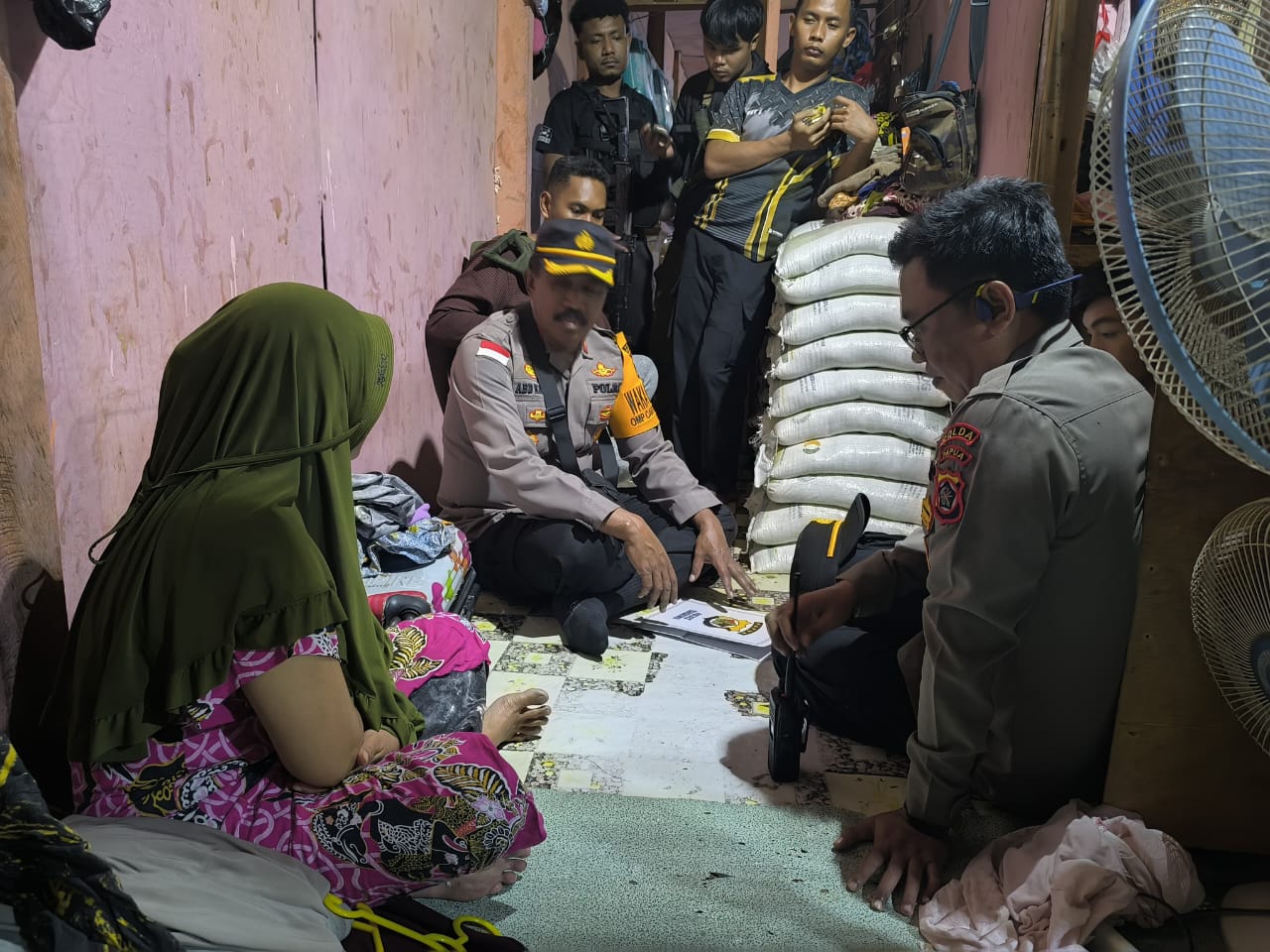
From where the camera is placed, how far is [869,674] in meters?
1.67

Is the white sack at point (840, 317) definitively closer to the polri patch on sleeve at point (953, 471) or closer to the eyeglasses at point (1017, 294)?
the eyeglasses at point (1017, 294)

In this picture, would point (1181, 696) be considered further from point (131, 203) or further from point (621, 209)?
point (621, 209)

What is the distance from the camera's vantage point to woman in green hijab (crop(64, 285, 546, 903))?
1.01 meters

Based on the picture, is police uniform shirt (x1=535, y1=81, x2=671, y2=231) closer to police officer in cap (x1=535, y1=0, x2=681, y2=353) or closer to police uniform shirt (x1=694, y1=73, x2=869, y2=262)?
police officer in cap (x1=535, y1=0, x2=681, y2=353)

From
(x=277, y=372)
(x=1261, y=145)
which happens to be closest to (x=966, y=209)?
(x=1261, y=145)

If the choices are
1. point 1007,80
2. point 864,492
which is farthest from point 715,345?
point 1007,80

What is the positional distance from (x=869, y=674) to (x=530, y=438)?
Answer: 108 centimetres

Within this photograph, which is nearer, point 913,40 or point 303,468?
point 303,468

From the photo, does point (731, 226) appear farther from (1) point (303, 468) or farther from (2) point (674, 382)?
(1) point (303, 468)

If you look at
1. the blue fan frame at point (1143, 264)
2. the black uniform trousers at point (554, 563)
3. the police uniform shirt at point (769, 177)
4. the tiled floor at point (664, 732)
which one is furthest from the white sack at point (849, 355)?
the blue fan frame at point (1143, 264)

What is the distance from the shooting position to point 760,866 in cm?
142

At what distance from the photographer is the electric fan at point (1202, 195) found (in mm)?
803

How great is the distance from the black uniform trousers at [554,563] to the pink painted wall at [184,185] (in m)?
Result: 0.46

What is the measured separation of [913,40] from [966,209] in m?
3.90
